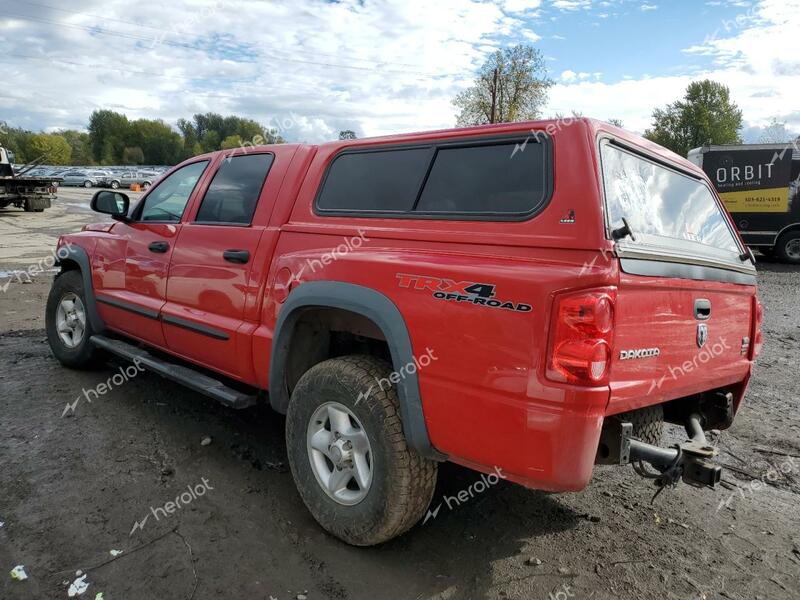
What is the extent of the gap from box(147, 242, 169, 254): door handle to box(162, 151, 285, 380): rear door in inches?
5.1

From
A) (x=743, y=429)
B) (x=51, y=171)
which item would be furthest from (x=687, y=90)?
(x=743, y=429)

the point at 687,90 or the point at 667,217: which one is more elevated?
the point at 687,90

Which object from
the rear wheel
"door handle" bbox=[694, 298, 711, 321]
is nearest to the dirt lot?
"door handle" bbox=[694, 298, 711, 321]

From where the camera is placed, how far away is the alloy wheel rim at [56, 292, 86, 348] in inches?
198

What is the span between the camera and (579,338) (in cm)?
203

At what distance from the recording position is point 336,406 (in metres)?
2.78

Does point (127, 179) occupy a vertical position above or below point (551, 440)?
above

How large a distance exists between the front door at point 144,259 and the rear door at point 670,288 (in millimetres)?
2894

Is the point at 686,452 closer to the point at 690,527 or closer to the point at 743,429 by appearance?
the point at 690,527

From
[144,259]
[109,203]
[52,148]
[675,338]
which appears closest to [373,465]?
[675,338]

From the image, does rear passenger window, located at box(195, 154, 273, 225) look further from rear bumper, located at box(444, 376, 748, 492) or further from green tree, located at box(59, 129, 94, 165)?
green tree, located at box(59, 129, 94, 165)

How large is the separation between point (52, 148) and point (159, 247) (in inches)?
3889

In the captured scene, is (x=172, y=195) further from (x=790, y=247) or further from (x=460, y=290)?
(x=790, y=247)

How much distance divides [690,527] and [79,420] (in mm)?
3913
